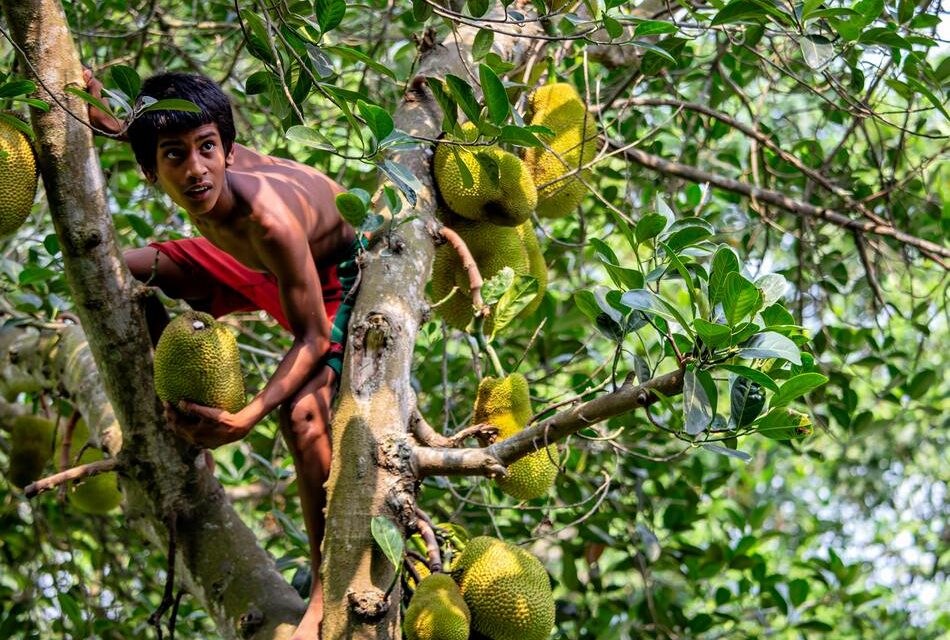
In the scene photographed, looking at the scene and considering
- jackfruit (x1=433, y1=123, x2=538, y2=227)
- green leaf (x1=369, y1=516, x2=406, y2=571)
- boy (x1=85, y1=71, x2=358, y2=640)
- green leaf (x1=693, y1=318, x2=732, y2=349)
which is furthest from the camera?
jackfruit (x1=433, y1=123, x2=538, y2=227)

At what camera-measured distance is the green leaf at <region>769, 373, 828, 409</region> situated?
1.11 m

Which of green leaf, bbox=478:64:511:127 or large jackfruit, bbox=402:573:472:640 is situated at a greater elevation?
green leaf, bbox=478:64:511:127

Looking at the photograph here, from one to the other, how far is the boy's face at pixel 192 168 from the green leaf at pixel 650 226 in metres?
0.70

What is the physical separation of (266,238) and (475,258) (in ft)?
1.43

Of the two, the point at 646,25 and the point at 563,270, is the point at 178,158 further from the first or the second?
the point at 563,270

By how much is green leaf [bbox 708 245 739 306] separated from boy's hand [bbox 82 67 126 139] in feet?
Result: 3.08

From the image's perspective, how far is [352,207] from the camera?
145 cm

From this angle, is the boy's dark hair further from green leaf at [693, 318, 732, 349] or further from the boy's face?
green leaf at [693, 318, 732, 349]

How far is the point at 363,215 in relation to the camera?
4.86ft

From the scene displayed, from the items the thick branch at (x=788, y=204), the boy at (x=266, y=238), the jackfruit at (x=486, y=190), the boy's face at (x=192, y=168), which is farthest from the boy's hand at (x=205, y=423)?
the thick branch at (x=788, y=204)

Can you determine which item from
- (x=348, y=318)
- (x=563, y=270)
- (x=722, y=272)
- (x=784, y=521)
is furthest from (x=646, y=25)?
(x=784, y=521)

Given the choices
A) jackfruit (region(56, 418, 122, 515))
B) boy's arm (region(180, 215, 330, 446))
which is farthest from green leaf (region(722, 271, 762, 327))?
jackfruit (region(56, 418, 122, 515))

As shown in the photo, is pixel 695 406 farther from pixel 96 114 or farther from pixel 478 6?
pixel 96 114

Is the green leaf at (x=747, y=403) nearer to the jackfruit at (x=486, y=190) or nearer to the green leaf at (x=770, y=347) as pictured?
the green leaf at (x=770, y=347)
